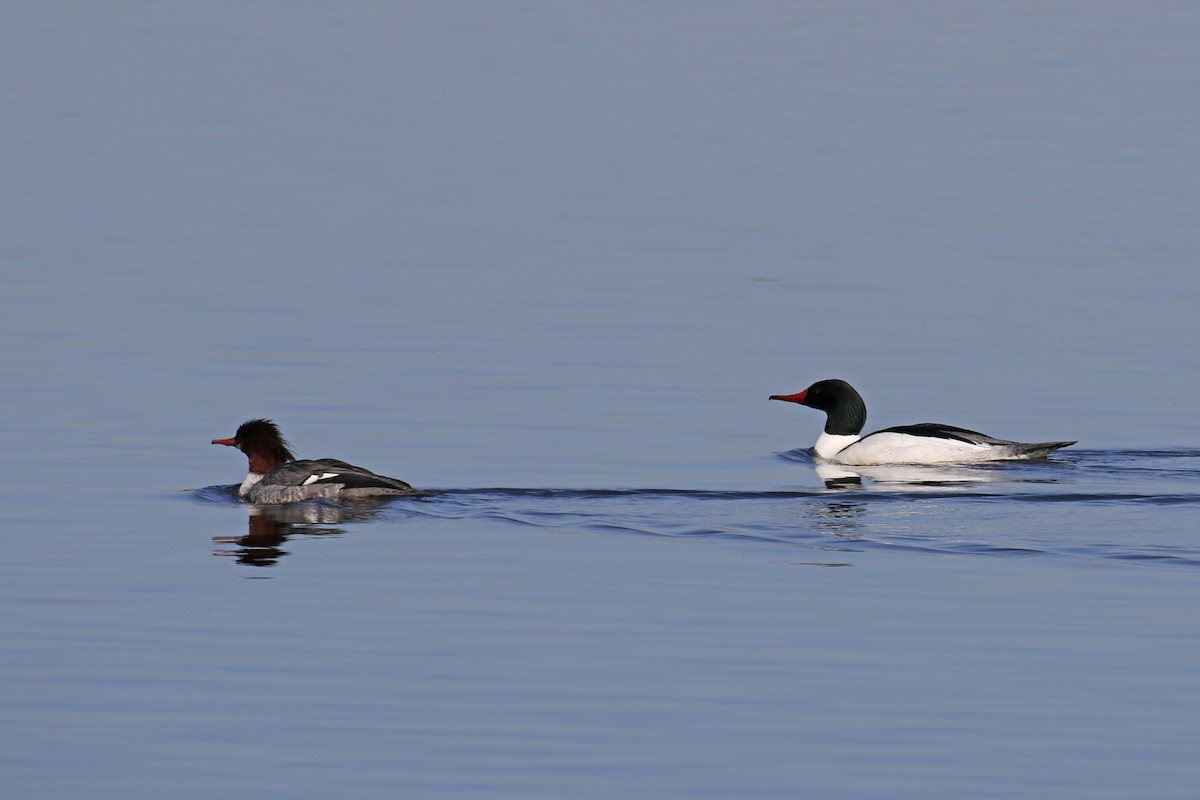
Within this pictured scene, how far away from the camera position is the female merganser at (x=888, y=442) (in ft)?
58.4

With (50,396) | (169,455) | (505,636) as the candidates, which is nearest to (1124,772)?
(505,636)

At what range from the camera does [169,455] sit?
16406mm

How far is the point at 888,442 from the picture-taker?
18719 mm

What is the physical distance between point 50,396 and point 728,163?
1552cm

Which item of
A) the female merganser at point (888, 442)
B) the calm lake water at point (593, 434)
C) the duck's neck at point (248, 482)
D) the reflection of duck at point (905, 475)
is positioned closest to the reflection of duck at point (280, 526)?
the calm lake water at point (593, 434)

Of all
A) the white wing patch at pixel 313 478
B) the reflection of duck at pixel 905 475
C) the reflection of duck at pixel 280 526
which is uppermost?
the reflection of duck at pixel 905 475

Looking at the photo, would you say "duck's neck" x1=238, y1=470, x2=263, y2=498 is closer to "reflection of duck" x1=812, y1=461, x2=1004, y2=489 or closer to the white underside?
"reflection of duck" x1=812, y1=461, x2=1004, y2=489

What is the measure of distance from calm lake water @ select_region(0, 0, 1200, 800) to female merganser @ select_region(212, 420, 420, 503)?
1.04ft

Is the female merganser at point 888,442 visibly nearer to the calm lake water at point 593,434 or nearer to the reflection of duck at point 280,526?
the calm lake water at point 593,434

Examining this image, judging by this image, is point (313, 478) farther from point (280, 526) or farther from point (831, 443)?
point (831, 443)

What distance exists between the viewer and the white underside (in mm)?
17891

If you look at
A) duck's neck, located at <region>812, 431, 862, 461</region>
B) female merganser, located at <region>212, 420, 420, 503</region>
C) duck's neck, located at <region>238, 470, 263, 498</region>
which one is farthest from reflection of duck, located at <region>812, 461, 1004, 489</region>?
duck's neck, located at <region>238, 470, 263, 498</region>

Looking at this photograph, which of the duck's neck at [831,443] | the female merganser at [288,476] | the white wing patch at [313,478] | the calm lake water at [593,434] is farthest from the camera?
the duck's neck at [831,443]

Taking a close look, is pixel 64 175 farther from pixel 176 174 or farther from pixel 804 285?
pixel 804 285
